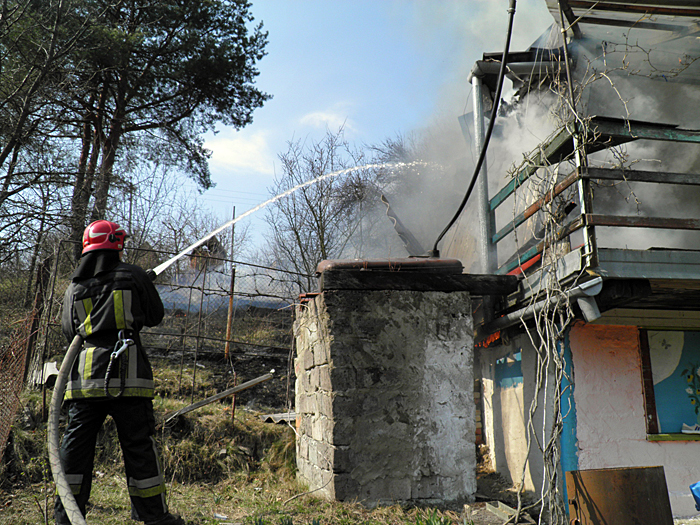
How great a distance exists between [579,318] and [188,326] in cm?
828

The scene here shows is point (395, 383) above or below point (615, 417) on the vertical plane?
above

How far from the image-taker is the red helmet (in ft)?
11.8

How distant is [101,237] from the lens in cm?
361

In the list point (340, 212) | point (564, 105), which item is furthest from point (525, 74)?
point (340, 212)

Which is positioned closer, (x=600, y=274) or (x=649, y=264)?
(x=600, y=274)

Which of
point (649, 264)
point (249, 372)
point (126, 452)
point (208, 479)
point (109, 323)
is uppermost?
point (649, 264)

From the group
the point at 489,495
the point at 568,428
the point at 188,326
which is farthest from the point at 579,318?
the point at 188,326

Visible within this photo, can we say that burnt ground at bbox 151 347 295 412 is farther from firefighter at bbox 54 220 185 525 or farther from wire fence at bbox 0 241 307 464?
firefighter at bbox 54 220 185 525

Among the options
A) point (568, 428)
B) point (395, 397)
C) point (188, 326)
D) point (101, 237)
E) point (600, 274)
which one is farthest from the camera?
point (188, 326)

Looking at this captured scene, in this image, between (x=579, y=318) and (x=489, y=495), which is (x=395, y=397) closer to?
(x=489, y=495)

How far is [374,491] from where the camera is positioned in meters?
4.25

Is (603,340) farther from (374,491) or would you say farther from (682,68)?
(682,68)

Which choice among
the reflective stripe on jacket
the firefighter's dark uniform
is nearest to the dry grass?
the firefighter's dark uniform

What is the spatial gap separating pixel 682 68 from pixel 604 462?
4.92 metres
